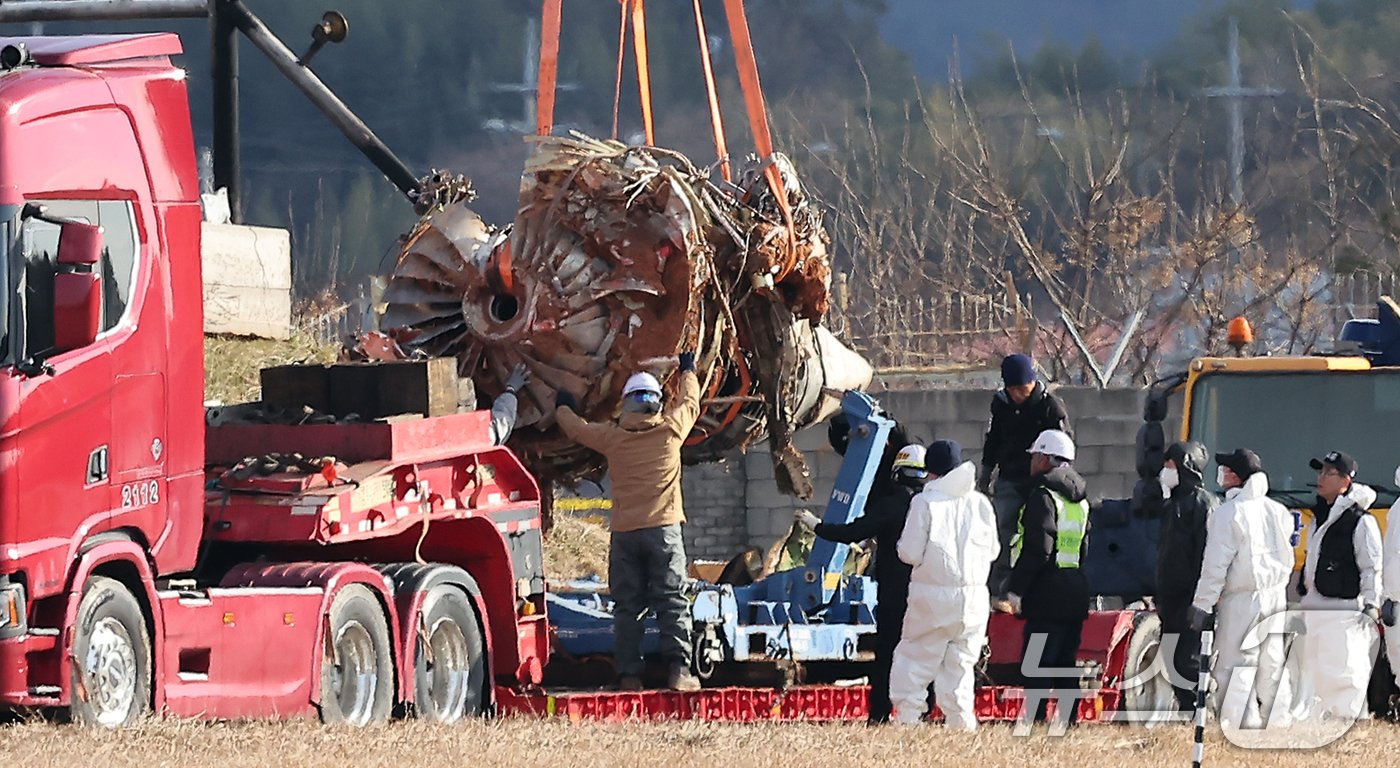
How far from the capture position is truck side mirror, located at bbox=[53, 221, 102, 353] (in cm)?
881

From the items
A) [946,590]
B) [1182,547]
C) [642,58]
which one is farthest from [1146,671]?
[642,58]

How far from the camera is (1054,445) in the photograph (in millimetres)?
12320

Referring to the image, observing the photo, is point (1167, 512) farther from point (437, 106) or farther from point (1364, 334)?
point (437, 106)

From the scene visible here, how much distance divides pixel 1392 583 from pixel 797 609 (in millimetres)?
3494

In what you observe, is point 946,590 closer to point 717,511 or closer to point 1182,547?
point 1182,547

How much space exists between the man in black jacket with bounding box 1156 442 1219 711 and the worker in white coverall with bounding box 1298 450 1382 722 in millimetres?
802

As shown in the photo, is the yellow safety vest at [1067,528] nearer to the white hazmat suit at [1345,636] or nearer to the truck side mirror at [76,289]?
the white hazmat suit at [1345,636]

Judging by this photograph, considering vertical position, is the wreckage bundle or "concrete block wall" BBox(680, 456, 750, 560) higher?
the wreckage bundle

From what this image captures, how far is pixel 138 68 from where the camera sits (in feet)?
32.7

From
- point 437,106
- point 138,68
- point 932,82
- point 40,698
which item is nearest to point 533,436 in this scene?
point 138,68

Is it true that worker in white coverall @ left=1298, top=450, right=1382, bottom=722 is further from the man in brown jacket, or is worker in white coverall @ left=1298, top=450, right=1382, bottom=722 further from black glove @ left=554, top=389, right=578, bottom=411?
black glove @ left=554, top=389, right=578, bottom=411

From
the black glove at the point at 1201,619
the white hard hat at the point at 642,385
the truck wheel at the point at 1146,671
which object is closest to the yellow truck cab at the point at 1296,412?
the truck wheel at the point at 1146,671

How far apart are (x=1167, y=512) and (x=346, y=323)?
2153 centimetres

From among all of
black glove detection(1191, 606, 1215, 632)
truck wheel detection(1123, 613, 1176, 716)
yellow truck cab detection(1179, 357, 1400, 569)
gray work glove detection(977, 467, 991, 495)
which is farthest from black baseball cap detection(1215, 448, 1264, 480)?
yellow truck cab detection(1179, 357, 1400, 569)
